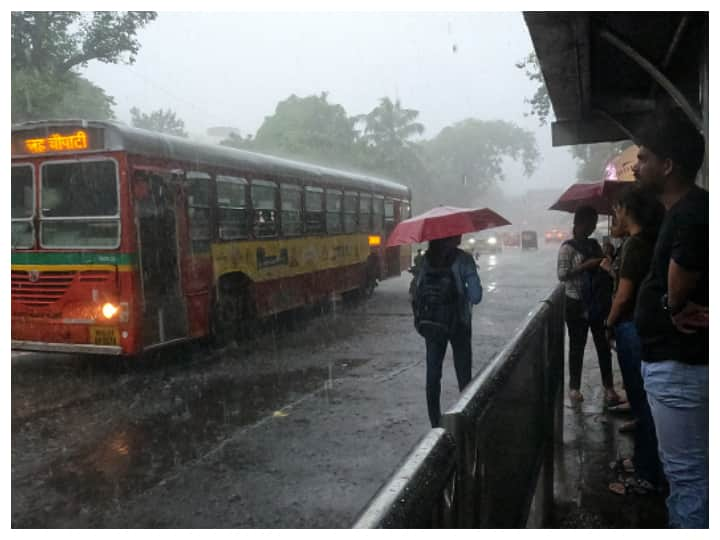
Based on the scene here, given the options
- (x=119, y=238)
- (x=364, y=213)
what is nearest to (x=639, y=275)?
(x=119, y=238)

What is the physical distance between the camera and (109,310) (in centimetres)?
795

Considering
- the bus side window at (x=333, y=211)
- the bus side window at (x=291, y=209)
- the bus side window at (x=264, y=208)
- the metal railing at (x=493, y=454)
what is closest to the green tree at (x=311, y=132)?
the bus side window at (x=333, y=211)

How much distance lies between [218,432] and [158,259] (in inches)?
124

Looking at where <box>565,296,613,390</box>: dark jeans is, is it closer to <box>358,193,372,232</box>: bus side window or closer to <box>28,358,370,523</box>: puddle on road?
<box>28,358,370,523</box>: puddle on road

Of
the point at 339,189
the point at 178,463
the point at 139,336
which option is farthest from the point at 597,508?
the point at 339,189

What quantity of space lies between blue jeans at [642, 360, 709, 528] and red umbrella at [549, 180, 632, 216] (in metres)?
3.96

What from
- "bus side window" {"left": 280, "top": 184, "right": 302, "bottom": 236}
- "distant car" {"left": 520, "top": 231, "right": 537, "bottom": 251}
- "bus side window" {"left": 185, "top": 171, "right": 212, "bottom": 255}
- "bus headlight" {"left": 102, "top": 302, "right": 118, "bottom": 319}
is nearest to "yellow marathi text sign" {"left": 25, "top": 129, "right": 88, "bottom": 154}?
"bus side window" {"left": 185, "top": 171, "right": 212, "bottom": 255}

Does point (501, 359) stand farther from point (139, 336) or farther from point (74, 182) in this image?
point (74, 182)

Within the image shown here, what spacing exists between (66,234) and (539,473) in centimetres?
652

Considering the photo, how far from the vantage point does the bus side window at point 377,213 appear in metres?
16.4

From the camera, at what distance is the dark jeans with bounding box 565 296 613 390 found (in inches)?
240

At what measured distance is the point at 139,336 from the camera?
7949 millimetres

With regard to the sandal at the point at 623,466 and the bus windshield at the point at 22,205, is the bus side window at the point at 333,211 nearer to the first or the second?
the bus windshield at the point at 22,205

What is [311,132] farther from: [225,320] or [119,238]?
A: [119,238]
